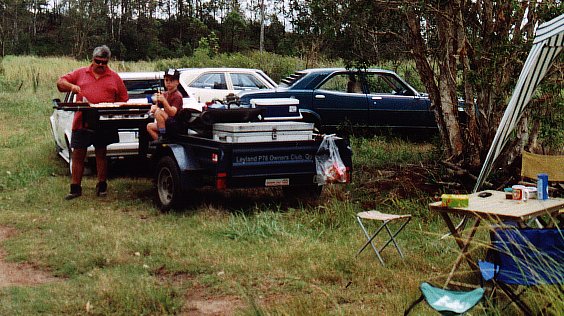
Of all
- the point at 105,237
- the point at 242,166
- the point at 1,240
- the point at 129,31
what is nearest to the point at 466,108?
the point at 242,166

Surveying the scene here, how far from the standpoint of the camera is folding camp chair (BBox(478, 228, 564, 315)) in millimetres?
4852

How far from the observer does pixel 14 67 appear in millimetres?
33250

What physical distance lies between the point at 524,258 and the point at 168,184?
5.34 m

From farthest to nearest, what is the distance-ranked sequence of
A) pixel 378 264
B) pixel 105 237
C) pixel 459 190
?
pixel 459 190, pixel 105 237, pixel 378 264

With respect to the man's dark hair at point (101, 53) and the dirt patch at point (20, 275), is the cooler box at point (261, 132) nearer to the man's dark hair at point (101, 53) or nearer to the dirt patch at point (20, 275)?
the man's dark hair at point (101, 53)

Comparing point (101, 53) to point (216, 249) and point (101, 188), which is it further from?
point (216, 249)

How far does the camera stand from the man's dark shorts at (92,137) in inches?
393

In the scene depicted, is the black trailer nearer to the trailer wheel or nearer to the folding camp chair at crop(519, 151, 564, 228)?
the trailer wheel

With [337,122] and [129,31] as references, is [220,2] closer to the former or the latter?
[129,31]

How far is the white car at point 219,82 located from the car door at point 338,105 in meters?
2.15

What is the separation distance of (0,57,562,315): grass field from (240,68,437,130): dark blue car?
2341 mm

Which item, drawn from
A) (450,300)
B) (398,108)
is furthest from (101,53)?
(450,300)

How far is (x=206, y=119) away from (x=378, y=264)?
306 cm

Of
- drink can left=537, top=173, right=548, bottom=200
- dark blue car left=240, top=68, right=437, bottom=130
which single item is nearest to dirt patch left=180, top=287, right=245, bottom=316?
drink can left=537, top=173, right=548, bottom=200
